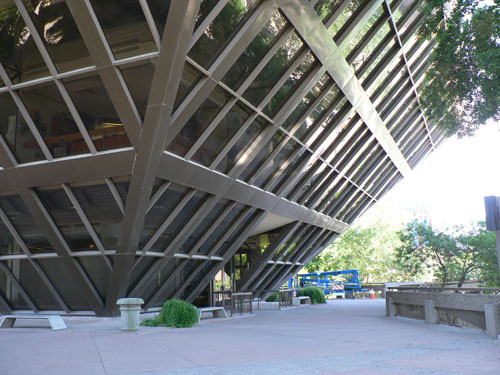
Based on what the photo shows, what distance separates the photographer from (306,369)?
25.3 feet

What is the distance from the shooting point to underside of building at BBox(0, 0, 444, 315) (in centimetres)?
1282

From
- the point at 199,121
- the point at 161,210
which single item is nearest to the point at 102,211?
the point at 161,210

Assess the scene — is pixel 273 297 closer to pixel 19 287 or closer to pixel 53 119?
pixel 19 287

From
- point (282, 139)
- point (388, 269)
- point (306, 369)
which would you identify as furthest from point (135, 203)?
point (388, 269)

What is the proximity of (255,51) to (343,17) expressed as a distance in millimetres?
3943

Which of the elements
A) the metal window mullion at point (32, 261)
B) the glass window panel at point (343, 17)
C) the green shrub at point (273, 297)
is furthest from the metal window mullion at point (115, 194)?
the green shrub at point (273, 297)

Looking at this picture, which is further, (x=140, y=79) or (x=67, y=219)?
(x=67, y=219)

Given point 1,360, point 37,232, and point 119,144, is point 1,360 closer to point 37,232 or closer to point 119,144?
point 119,144

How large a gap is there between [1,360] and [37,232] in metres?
8.90

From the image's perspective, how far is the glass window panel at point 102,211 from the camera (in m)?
15.8

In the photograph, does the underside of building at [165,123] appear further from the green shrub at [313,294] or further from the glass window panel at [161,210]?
the green shrub at [313,294]

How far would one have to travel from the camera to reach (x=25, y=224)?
1742 centimetres

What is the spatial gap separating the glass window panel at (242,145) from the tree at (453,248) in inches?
777

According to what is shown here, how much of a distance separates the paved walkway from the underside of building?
361 centimetres
